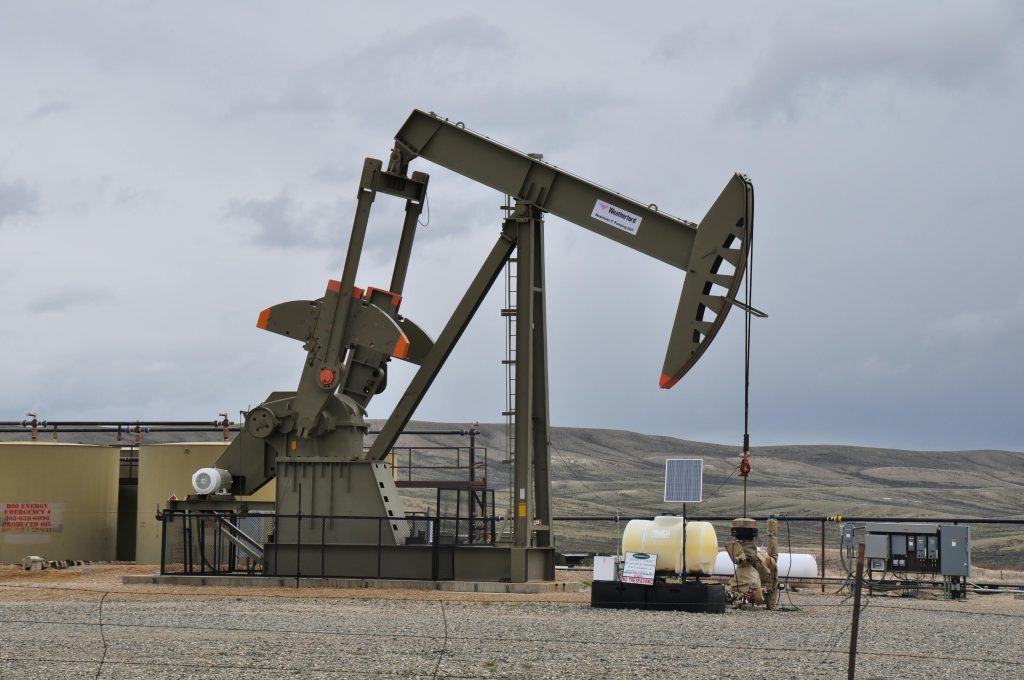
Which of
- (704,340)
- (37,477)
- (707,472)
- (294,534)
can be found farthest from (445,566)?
(707,472)

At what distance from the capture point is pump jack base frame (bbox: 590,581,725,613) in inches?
657

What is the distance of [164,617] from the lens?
14844 millimetres

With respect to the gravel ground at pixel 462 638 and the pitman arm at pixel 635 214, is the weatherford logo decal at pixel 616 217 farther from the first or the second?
the gravel ground at pixel 462 638

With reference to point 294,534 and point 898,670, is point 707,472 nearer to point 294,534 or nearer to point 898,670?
point 294,534

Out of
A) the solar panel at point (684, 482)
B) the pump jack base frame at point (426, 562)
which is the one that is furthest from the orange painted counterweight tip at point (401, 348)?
the solar panel at point (684, 482)

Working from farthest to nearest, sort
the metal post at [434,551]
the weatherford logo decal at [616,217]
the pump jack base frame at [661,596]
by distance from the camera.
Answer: the metal post at [434,551] < the weatherford logo decal at [616,217] < the pump jack base frame at [661,596]

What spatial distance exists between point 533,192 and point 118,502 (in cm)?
1491

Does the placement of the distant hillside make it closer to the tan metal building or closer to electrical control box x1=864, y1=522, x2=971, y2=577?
the tan metal building

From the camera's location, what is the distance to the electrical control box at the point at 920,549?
21.6 m

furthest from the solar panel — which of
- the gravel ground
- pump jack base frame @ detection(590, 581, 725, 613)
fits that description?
the gravel ground

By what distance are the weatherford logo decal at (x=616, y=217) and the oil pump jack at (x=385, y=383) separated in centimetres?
2

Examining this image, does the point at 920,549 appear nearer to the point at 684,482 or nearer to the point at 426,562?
the point at 684,482

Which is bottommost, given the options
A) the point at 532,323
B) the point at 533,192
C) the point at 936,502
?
the point at 936,502

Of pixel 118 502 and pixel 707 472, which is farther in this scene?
pixel 707 472
